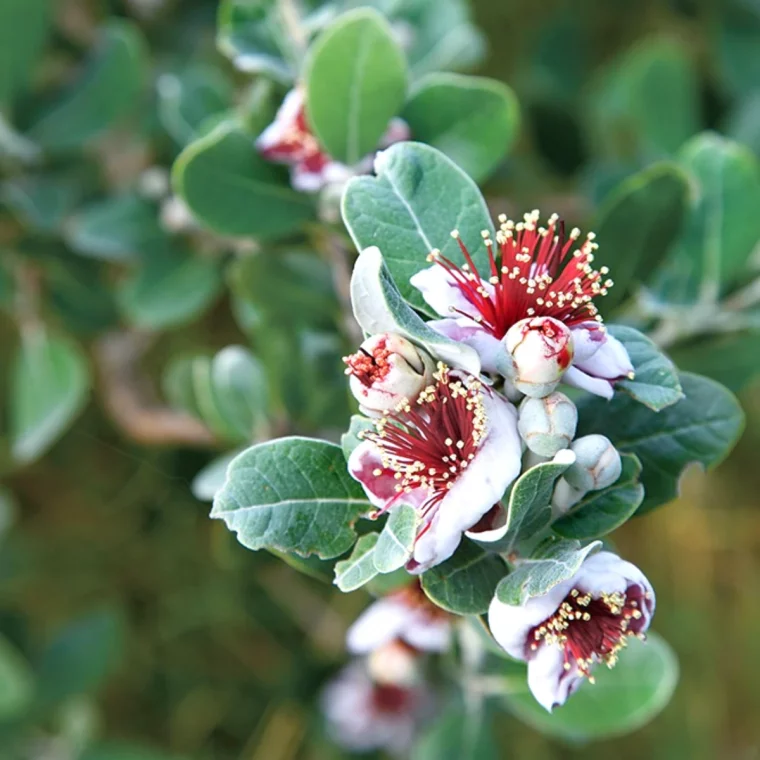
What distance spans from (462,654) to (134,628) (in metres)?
1.43

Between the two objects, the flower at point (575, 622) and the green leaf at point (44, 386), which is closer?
the flower at point (575, 622)

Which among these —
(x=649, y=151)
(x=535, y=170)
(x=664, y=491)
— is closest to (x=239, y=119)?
(x=664, y=491)

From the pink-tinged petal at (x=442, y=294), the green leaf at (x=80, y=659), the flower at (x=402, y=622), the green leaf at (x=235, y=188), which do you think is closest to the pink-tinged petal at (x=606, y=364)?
the pink-tinged petal at (x=442, y=294)

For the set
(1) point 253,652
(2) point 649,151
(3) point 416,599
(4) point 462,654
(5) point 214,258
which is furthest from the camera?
(1) point 253,652

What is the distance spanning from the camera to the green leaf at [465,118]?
1100mm

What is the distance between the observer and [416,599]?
3.48 ft

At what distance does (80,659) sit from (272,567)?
0.45 m

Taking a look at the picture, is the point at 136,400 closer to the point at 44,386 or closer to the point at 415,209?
the point at 44,386

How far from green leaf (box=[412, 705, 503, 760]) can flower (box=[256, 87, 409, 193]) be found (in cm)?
78

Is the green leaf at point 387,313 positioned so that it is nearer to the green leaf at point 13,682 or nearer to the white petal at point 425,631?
the white petal at point 425,631

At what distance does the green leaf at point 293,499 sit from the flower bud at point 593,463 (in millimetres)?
190

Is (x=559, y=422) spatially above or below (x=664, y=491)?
above

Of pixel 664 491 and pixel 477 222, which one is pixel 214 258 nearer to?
pixel 477 222

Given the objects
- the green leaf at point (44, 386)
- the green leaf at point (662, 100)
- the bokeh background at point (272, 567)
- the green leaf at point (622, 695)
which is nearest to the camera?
the green leaf at point (622, 695)
